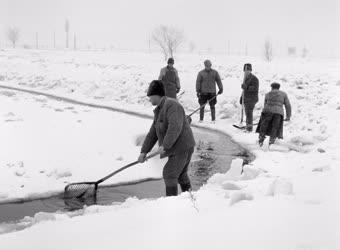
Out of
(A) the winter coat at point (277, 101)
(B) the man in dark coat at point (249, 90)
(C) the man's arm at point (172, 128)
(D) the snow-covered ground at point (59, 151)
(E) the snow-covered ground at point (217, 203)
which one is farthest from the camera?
(B) the man in dark coat at point (249, 90)

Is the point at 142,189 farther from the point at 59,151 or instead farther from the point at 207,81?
the point at 207,81

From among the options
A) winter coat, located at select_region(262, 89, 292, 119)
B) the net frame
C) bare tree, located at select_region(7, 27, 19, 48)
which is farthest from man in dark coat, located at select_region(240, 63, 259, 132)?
bare tree, located at select_region(7, 27, 19, 48)

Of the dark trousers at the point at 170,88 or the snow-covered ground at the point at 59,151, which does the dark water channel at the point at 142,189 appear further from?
the dark trousers at the point at 170,88

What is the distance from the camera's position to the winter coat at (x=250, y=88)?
528 inches

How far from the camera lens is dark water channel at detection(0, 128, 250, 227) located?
7023 millimetres

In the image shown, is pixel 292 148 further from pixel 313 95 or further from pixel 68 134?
pixel 313 95

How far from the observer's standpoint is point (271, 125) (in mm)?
11383

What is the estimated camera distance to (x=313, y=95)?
18219mm

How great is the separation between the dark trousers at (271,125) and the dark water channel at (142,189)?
26.1 inches

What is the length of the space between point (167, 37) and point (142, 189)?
190 feet

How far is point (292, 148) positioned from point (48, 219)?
6.96 meters

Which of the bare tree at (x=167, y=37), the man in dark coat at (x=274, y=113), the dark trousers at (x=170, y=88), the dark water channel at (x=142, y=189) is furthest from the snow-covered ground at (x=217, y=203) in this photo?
the bare tree at (x=167, y=37)

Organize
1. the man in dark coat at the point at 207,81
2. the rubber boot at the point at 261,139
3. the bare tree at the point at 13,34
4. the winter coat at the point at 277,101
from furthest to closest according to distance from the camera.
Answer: the bare tree at the point at 13,34
the man in dark coat at the point at 207,81
the rubber boot at the point at 261,139
the winter coat at the point at 277,101

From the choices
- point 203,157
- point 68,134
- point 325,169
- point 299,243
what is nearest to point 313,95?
point 203,157
